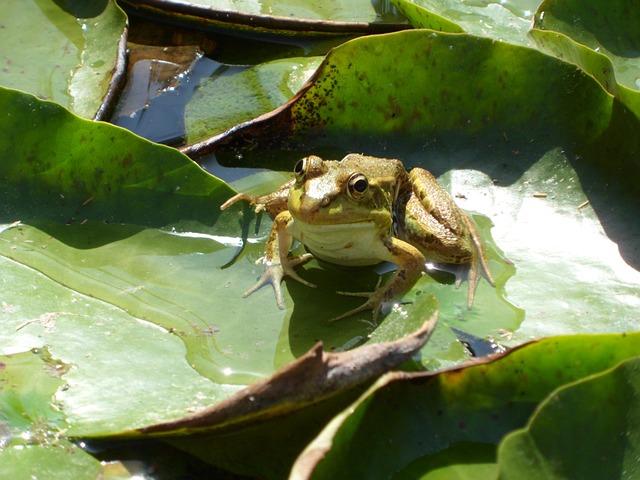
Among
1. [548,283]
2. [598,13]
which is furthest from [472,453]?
[598,13]

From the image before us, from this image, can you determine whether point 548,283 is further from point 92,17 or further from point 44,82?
point 92,17

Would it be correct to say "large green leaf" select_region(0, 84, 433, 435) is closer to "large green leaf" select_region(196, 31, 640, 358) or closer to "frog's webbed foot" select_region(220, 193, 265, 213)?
"frog's webbed foot" select_region(220, 193, 265, 213)

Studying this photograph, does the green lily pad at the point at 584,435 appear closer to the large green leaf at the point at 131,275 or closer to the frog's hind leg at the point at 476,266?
the large green leaf at the point at 131,275

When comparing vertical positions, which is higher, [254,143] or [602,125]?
[602,125]

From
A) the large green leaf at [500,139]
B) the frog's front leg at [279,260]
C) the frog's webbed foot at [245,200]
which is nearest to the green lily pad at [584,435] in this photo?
the large green leaf at [500,139]

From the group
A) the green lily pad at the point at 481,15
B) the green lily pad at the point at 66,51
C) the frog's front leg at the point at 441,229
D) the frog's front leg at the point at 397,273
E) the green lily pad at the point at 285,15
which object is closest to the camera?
the frog's front leg at the point at 397,273

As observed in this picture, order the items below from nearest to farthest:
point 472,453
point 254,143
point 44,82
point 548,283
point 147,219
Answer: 1. point 472,453
2. point 548,283
3. point 147,219
4. point 254,143
5. point 44,82

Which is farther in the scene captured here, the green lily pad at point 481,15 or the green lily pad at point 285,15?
the green lily pad at point 285,15
